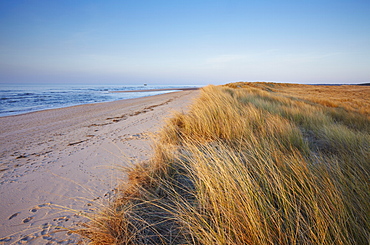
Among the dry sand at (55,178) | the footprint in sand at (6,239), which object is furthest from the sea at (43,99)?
the footprint in sand at (6,239)

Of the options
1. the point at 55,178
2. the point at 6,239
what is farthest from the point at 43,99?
the point at 6,239

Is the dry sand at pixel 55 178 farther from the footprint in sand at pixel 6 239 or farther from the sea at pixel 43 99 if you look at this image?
the sea at pixel 43 99

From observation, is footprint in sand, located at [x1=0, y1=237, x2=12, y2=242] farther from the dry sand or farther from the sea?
the sea

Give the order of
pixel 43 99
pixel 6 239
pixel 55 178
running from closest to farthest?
pixel 6 239 < pixel 55 178 < pixel 43 99

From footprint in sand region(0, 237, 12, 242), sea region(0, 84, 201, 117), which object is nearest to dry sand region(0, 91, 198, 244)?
footprint in sand region(0, 237, 12, 242)

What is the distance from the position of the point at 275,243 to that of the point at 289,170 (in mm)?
869

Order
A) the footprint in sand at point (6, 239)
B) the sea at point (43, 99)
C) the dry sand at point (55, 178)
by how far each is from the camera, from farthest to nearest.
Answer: the sea at point (43, 99)
the dry sand at point (55, 178)
the footprint in sand at point (6, 239)

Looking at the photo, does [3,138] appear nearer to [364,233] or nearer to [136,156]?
[136,156]

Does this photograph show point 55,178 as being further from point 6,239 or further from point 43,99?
point 43,99

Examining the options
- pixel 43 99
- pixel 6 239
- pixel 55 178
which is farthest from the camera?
pixel 43 99

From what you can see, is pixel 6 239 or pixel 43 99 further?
pixel 43 99

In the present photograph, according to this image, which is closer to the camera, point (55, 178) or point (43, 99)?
point (55, 178)

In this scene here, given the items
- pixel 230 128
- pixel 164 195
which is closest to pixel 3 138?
pixel 164 195

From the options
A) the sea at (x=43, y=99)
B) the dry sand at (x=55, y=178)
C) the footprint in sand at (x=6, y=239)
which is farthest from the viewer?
the sea at (x=43, y=99)
